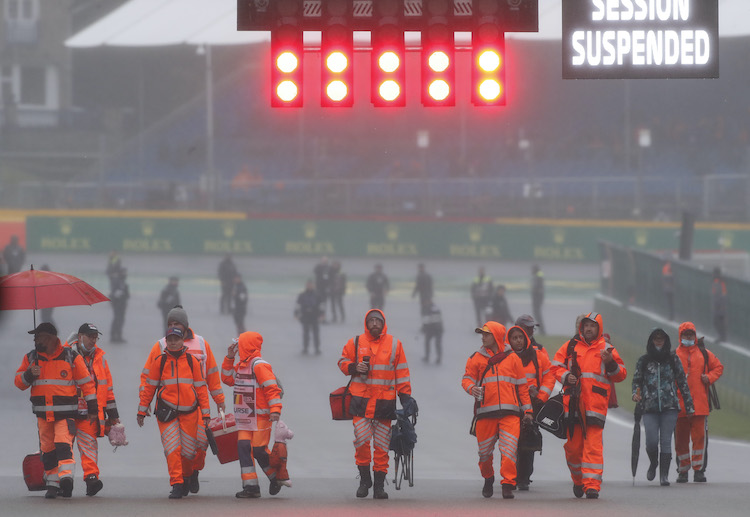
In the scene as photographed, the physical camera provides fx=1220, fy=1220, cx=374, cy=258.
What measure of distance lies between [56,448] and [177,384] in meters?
1.09

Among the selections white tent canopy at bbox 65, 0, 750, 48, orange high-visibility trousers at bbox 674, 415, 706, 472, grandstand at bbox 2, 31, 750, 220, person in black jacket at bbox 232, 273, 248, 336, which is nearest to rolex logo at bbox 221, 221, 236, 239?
grandstand at bbox 2, 31, 750, 220

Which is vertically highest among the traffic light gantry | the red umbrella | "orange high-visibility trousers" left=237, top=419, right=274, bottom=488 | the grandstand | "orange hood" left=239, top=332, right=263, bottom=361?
the grandstand

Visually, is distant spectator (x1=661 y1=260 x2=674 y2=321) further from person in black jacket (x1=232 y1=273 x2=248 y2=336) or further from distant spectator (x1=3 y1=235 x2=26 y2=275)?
distant spectator (x1=3 y1=235 x2=26 y2=275)

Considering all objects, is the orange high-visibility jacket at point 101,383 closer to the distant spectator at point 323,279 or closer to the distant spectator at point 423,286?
the distant spectator at point 323,279

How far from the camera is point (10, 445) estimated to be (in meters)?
16.3

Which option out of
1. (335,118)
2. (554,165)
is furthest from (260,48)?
(554,165)

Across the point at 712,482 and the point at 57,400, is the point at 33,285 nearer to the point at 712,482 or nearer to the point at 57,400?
the point at 57,400

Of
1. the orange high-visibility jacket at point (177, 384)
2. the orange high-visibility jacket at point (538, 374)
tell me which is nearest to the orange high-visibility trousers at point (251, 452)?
the orange high-visibility jacket at point (177, 384)

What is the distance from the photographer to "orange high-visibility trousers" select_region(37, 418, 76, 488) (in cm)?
982

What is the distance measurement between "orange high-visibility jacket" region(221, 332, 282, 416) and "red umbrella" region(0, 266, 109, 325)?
1235 mm

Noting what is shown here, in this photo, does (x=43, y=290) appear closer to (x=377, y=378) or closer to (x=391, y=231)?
(x=377, y=378)

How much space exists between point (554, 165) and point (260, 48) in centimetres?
1667

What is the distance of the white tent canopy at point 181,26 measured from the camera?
54969 millimetres

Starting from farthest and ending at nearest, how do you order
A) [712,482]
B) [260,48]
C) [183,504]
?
1. [260,48]
2. [712,482]
3. [183,504]
